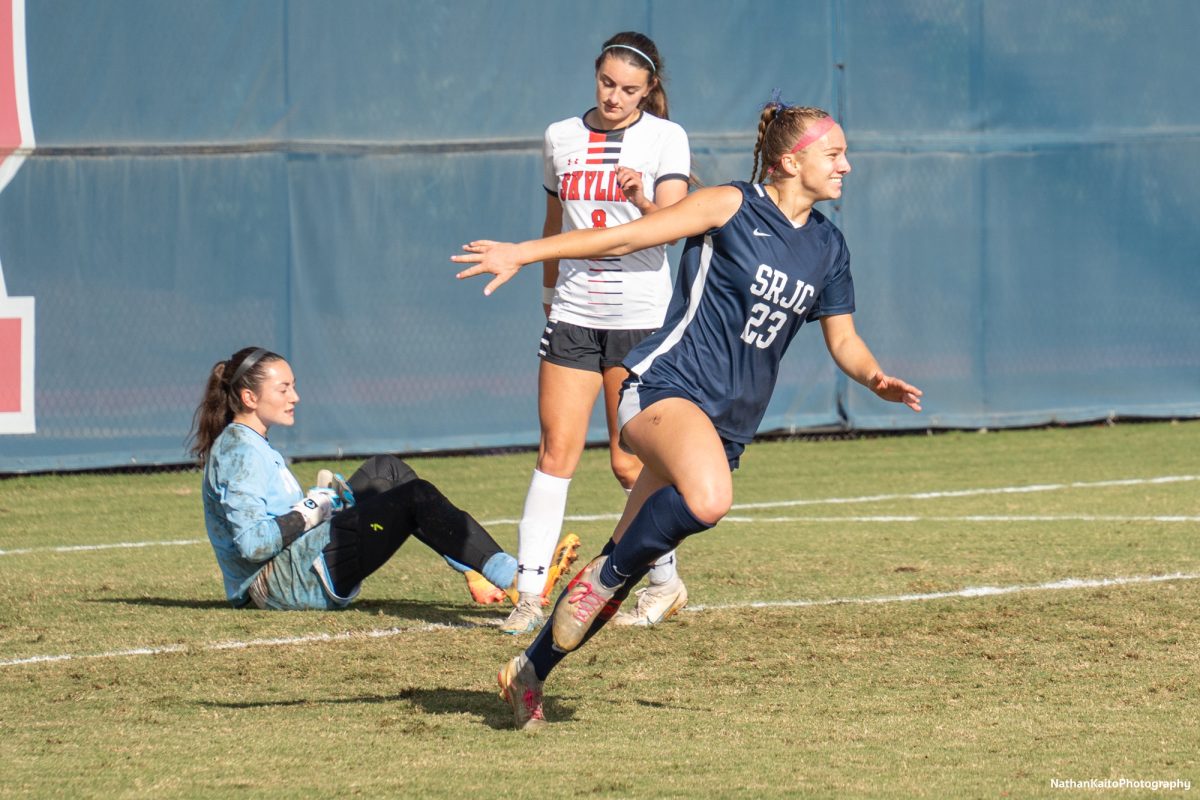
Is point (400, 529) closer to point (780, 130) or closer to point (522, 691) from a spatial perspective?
point (522, 691)

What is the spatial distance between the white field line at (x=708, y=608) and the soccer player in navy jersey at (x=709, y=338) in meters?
1.48

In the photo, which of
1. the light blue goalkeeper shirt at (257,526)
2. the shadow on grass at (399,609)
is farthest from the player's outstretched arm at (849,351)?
the light blue goalkeeper shirt at (257,526)

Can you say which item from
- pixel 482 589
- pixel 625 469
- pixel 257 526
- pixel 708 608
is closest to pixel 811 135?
pixel 625 469

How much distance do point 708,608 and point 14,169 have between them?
20.1 ft

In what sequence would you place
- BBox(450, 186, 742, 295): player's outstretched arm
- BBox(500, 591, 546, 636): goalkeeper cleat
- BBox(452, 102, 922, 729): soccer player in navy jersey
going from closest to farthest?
BBox(450, 186, 742, 295): player's outstretched arm
BBox(452, 102, 922, 729): soccer player in navy jersey
BBox(500, 591, 546, 636): goalkeeper cleat

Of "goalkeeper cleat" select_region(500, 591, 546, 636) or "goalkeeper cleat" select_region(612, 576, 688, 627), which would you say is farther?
"goalkeeper cleat" select_region(612, 576, 688, 627)

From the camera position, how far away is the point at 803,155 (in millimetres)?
5422

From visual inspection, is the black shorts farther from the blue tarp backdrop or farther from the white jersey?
the blue tarp backdrop

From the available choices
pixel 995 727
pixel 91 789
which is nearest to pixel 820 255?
pixel 995 727

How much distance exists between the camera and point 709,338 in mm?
5285

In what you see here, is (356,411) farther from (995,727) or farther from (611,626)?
(995,727)

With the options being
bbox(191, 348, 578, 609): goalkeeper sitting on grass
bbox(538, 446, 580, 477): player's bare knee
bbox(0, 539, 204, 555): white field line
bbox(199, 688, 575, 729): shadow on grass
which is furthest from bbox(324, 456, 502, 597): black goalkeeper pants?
bbox(0, 539, 204, 555): white field line

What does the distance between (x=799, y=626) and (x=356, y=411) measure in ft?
19.4

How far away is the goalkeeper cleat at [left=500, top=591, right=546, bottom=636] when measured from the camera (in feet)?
21.4
